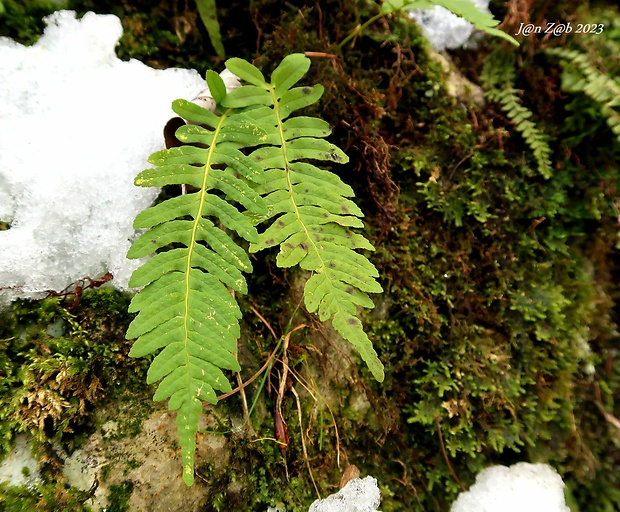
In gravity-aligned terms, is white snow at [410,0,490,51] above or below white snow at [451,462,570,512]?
above

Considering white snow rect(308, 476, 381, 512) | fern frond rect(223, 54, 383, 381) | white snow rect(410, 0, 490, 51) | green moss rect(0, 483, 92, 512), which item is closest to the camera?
green moss rect(0, 483, 92, 512)

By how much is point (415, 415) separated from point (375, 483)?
1.52ft

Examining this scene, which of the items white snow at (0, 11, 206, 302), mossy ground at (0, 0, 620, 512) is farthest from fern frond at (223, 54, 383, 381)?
white snow at (0, 11, 206, 302)

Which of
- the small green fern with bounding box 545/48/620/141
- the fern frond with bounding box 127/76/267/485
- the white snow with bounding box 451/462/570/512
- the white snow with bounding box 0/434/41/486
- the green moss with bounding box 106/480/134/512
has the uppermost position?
the small green fern with bounding box 545/48/620/141

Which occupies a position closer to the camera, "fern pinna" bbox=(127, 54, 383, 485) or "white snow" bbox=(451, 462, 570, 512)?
"fern pinna" bbox=(127, 54, 383, 485)

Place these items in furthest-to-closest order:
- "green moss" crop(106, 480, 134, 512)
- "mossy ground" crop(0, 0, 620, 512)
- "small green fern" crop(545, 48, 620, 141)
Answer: "small green fern" crop(545, 48, 620, 141), "mossy ground" crop(0, 0, 620, 512), "green moss" crop(106, 480, 134, 512)

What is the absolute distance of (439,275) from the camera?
2545 millimetres

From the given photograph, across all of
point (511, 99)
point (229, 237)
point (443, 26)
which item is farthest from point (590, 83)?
point (229, 237)

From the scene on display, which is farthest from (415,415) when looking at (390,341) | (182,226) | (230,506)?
(182,226)

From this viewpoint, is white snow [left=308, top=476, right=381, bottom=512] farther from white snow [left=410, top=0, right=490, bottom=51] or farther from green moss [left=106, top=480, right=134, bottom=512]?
white snow [left=410, top=0, right=490, bottom=51]

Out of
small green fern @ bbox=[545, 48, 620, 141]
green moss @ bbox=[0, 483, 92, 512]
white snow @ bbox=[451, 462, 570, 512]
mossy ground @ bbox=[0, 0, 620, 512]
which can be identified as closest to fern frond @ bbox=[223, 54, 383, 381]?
mossy ground @ bbox=[0, 0, 620, 512]

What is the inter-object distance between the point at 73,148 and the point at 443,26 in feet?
8.09

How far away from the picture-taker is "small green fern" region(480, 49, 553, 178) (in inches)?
105

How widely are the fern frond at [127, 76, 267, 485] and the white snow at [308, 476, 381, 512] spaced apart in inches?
32.3
